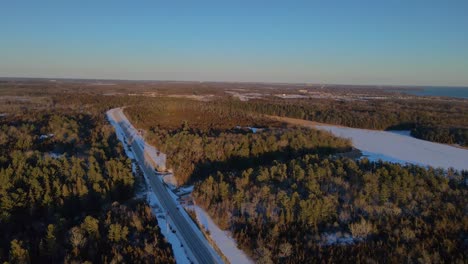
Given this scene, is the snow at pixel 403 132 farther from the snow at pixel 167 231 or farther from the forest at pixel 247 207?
the snow at pixel 167 231

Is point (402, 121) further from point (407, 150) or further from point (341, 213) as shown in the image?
point (341, 213)

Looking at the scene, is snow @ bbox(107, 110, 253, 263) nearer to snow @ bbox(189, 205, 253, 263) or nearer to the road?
snow @ bbox(189, 205, 253, 263)

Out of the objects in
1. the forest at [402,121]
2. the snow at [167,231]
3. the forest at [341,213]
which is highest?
the forest at [402,121]

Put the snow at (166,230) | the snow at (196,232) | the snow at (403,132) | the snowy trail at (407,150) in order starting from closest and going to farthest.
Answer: the snow at (196,232)
the snow at (166,230)
the snowy trail at (407,150)
the snow at (403,132)

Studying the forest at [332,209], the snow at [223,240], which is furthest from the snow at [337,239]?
the snow at [223,240]

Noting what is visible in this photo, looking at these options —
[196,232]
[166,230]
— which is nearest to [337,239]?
[196,232]

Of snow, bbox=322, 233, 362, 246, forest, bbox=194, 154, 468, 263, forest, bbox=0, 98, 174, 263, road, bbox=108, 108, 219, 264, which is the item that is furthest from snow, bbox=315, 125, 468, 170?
forest, bbox=0, 98, 174, 263
